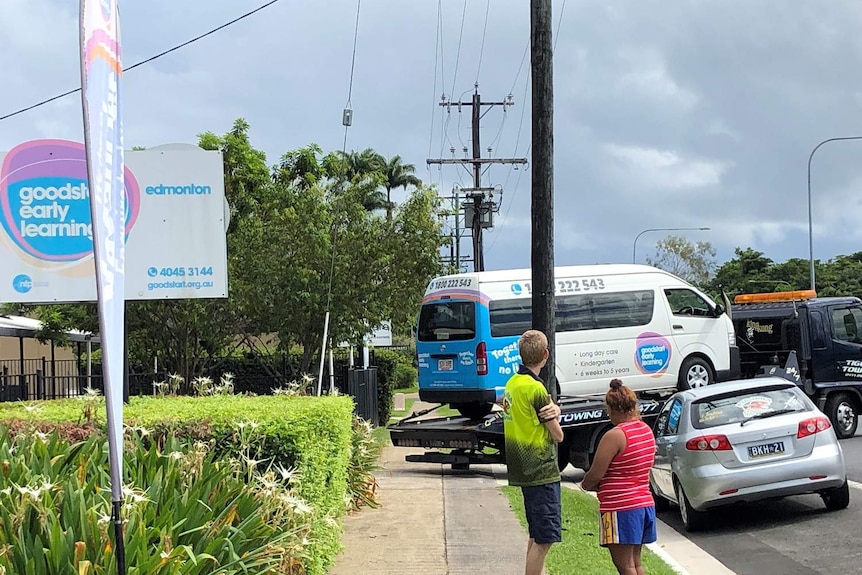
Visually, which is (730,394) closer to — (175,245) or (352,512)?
(352,512)

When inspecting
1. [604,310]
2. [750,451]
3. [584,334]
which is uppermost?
[604,310]

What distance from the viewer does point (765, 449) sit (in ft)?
32.9

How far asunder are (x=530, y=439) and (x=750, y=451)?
4.37 metres

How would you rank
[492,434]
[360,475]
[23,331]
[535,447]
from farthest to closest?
[23,331] < [492,434] < [360,475] < [535,447]

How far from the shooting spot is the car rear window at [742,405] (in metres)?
10.3

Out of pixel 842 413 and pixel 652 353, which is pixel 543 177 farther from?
pixel 842 413

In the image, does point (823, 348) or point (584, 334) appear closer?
point (584, 334)

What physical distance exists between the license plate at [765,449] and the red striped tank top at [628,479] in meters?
4.02

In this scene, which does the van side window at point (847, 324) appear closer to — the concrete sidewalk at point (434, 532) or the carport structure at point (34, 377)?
the concrete sidewalk at point (434, 532)

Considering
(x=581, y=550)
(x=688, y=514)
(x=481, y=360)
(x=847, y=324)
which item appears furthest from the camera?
(x=847, y=324)

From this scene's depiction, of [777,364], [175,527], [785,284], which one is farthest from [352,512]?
[785,284]

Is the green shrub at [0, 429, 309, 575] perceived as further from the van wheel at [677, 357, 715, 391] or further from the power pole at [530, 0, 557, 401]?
the van wheel at [677, 357, 715, 391]

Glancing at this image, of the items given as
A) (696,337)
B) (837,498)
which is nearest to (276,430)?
(837,498)

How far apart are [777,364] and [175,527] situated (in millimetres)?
17043
